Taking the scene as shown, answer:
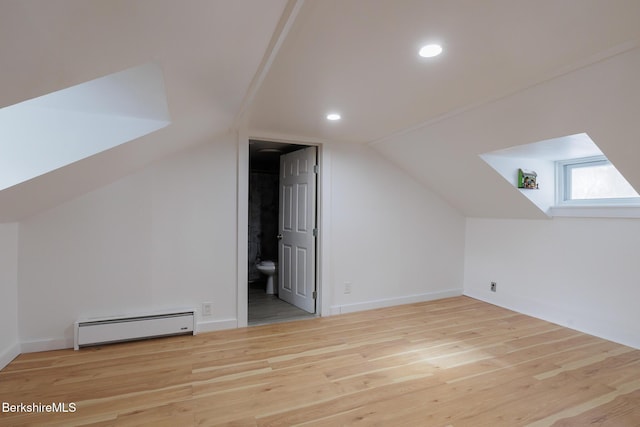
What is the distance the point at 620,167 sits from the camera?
8.11 feet

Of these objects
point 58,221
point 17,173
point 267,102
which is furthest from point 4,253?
point 267,102

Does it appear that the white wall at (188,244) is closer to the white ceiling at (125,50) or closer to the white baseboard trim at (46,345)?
the white baseboard trim at (46,345)

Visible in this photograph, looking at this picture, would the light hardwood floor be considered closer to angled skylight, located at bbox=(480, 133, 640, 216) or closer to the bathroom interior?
angled skylight, located at bbox=(480, 133, 640, 216)

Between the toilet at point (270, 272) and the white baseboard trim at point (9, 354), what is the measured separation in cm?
271

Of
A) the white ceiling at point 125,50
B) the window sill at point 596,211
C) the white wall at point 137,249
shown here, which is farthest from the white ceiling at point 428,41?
the window sill at point 596,211

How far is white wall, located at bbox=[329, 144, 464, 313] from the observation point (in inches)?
149

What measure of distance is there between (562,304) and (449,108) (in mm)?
2557

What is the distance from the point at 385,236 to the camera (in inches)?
159

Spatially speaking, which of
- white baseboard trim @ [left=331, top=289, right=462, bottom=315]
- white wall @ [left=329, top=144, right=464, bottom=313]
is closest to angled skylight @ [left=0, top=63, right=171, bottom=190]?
white wall @ [left=329, top=144, right=464, bottom=313]

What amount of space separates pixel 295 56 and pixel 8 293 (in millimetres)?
2783

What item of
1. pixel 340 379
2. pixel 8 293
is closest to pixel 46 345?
pixel 8 293

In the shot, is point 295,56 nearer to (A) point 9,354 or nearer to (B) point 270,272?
(A) point 9,354

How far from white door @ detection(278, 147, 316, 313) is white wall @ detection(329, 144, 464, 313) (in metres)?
0.26

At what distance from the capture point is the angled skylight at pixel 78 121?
5.76ft
